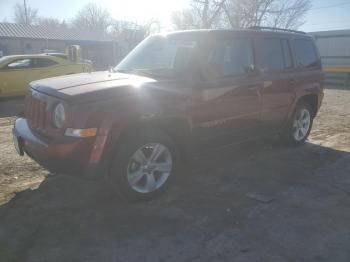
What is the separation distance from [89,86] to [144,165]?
3.40 ft

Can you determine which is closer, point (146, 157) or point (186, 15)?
point (146, 157)

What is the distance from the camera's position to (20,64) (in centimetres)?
1183

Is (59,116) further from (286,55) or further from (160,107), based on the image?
(286,55)

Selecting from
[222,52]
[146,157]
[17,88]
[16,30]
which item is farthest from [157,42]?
[16,30]

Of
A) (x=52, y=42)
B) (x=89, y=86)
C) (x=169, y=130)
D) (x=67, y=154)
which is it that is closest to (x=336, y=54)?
(x=169, y=130)

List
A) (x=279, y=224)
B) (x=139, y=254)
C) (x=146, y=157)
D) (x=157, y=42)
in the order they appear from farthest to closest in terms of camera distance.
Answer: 1. (x=157, y=42)
2. (x=146, y=157)
3. (x=279, y=224)
4. (x=139, y=254)

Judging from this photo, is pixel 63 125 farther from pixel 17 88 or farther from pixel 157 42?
pixel 17 88

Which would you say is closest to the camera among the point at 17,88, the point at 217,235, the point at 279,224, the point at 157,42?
the point at 217,235

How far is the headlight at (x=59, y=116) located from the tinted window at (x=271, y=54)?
294 cm

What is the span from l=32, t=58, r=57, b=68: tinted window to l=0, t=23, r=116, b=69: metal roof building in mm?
21840

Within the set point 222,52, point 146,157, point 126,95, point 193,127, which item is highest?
point 222,52

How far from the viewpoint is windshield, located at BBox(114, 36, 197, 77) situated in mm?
4449

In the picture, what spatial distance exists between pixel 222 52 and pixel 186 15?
130 feet

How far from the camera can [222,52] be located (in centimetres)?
472
